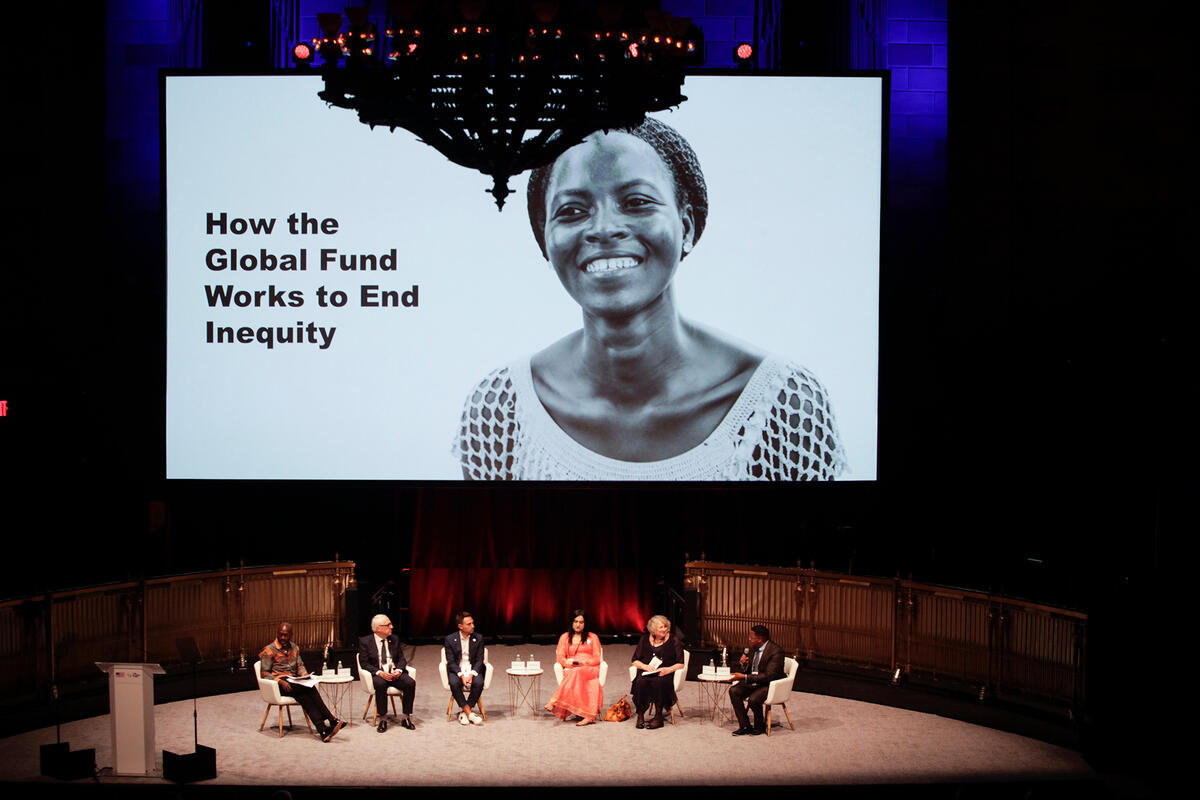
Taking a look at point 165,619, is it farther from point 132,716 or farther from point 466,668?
point 466,668

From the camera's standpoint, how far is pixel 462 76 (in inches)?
245

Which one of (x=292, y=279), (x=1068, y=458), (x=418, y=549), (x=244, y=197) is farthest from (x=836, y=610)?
(x=244, y=197)

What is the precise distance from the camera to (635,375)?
1059 centimetres

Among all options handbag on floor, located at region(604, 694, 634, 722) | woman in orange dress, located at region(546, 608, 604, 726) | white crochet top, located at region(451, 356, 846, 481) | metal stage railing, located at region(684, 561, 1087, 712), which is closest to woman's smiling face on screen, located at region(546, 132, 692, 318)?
white crochet top, located at region(451, 356, 846, 481)

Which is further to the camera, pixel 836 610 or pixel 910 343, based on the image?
pixel 910 343

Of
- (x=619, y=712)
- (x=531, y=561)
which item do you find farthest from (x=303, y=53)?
(x=619, y=712)

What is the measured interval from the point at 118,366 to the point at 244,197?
2090 millimetres

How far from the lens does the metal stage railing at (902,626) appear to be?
8727 millimetres

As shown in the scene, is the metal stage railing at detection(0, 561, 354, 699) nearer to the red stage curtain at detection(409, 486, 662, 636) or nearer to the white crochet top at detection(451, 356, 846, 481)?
the red stage curtain at detection(409, 486, 662, 636)

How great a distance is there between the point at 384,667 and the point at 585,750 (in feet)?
5.74

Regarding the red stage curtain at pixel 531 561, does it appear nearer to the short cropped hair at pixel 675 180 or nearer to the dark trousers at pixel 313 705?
the short cropped hair at pixel 675 180

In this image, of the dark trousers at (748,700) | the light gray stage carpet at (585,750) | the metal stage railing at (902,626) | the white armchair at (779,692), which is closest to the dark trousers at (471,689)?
the light gray stage carpet at (585,750)

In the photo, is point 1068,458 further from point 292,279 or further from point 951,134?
point 292,279

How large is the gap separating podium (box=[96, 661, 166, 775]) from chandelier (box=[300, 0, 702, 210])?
4.09 m
